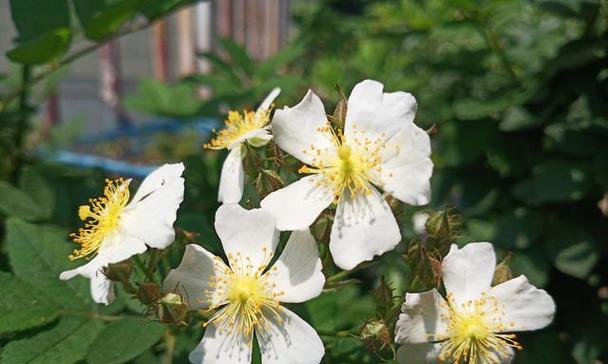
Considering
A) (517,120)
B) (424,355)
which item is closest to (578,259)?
(517,120)

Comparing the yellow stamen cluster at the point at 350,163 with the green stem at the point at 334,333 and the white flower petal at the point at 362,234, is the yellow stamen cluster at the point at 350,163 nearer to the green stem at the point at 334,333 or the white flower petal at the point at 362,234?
the white flower petal at the point at 362,234

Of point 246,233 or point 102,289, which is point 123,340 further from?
point 246,233

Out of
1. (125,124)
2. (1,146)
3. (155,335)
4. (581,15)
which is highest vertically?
(581,15)

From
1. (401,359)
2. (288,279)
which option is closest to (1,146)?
(288,279)

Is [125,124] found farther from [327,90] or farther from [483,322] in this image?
[483,322]

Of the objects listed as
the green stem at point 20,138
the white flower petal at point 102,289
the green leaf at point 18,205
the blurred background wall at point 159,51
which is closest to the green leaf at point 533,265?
the white flower petal at point 102,289

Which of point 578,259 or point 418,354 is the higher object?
point 418,354
